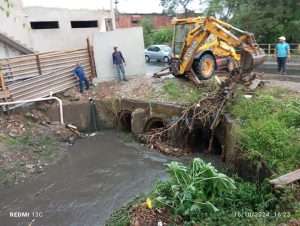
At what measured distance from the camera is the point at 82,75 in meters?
13.9

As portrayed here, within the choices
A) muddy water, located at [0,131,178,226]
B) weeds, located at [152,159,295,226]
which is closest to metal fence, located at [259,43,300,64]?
muddy water, located at [0,131,178,226]

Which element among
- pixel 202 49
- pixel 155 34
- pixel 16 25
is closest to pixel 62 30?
pixel 16 25

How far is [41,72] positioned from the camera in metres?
13.3

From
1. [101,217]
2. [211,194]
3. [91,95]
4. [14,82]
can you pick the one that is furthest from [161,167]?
[14,82]

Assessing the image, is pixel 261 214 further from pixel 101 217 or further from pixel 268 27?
pixel 268 27

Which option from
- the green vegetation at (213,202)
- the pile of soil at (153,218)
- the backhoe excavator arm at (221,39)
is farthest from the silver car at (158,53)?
the pile of soil at (153,218)

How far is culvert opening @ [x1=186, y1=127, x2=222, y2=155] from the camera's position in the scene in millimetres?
10373

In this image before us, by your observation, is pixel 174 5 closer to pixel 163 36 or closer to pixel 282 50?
pixel 163 36

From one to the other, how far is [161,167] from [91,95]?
555 centimetres

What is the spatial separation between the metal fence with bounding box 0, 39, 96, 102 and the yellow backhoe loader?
4.21 metres

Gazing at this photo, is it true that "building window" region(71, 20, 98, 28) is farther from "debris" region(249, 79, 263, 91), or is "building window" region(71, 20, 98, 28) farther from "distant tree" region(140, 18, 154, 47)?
"distant tree" region(140, 18, 154, 47)

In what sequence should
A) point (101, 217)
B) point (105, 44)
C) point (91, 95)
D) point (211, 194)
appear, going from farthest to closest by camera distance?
point (105, 44) < point (91, 95) < point (101, 217) < point (211, 194)

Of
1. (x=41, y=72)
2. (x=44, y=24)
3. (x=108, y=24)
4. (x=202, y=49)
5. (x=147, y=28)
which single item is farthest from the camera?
(x=147, y=28)

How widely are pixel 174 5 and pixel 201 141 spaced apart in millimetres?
31993
